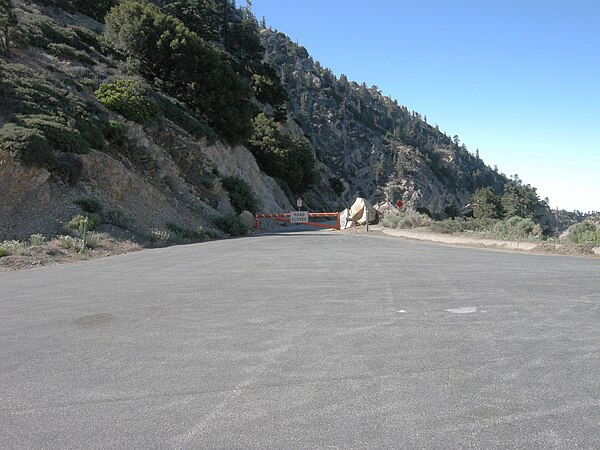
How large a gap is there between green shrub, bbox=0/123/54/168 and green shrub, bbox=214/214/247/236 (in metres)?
10.4

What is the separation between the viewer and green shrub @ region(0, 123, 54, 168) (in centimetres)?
1958

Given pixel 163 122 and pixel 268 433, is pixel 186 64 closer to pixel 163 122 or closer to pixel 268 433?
pixel 163 122

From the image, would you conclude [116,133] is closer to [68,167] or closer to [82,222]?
[68,167]

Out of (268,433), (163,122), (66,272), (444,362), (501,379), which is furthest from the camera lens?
(163,122)

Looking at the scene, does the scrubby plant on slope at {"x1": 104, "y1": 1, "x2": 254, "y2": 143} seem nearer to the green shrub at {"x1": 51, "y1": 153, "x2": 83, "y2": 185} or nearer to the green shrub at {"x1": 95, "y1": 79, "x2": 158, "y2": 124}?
the green shrub at {"x1": 95, "y1": 79, "x2": 158, "y2": 124}

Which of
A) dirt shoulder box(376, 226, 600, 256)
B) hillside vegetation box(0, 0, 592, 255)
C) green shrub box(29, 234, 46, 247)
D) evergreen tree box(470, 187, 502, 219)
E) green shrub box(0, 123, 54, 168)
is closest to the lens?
dirt shoulder box(376, 226, 600, 256)

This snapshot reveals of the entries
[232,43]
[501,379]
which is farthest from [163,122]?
[232,43]

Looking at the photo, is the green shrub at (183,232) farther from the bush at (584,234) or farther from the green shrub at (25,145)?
the bush at (584,234)

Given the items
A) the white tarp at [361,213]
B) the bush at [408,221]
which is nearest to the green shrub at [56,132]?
the white tarp at [361,213]

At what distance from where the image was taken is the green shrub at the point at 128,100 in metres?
30.3

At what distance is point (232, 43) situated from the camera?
252 feet

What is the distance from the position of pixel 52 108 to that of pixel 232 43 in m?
56.9

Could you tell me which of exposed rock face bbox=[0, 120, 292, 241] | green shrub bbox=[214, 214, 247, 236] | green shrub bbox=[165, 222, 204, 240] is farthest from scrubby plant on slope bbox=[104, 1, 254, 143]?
green shrub bbox=[165, 222, 204, 240]

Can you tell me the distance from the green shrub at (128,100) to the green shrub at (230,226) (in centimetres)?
835
